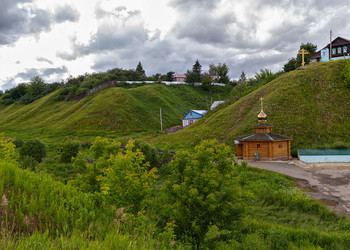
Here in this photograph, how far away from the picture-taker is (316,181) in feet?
62.2

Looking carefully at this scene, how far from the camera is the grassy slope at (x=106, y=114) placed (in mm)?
55000

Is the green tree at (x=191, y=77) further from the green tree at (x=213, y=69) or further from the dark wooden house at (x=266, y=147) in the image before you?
the dark wooden house at (x=266, y=147)

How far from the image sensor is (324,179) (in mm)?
19453

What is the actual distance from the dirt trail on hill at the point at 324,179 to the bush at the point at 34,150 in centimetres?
2282

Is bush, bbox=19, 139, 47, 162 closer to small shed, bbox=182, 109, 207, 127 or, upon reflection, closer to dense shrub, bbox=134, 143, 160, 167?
dense shrub, bbox=134, 143, 160, 167

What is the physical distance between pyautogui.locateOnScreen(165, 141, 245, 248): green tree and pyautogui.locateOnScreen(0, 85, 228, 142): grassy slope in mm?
43541

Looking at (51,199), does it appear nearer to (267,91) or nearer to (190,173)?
(190,173)

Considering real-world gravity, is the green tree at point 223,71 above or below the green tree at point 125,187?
above

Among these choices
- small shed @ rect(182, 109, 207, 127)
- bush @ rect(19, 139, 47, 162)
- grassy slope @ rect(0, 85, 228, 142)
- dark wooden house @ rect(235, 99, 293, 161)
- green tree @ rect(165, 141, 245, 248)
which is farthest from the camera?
small shed @ rect(182, 109, 207, 127)

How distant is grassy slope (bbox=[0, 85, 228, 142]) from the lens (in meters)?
55.0

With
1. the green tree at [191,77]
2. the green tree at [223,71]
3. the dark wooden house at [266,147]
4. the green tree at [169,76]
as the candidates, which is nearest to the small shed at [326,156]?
the dark wooden house at [266,147]

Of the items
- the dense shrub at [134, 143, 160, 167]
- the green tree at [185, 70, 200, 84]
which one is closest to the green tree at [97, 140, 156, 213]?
the dense shrub at [134, 143, 160, 167]

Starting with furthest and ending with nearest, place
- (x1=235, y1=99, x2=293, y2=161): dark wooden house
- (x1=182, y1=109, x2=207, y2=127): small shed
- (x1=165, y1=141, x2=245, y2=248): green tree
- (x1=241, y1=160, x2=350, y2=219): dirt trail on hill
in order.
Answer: (x1=182, y1=109, x2=207, y2=127): small shed → (x1=235, y1=99, x2=293, y2=161): dark wooden house → (x1=241, y1=160, x2=350, y2=219): dirt trail on hill → (x1=165, y1=141, x2=245, y2=248): green tree

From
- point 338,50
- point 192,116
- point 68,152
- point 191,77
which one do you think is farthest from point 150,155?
point 191,77
